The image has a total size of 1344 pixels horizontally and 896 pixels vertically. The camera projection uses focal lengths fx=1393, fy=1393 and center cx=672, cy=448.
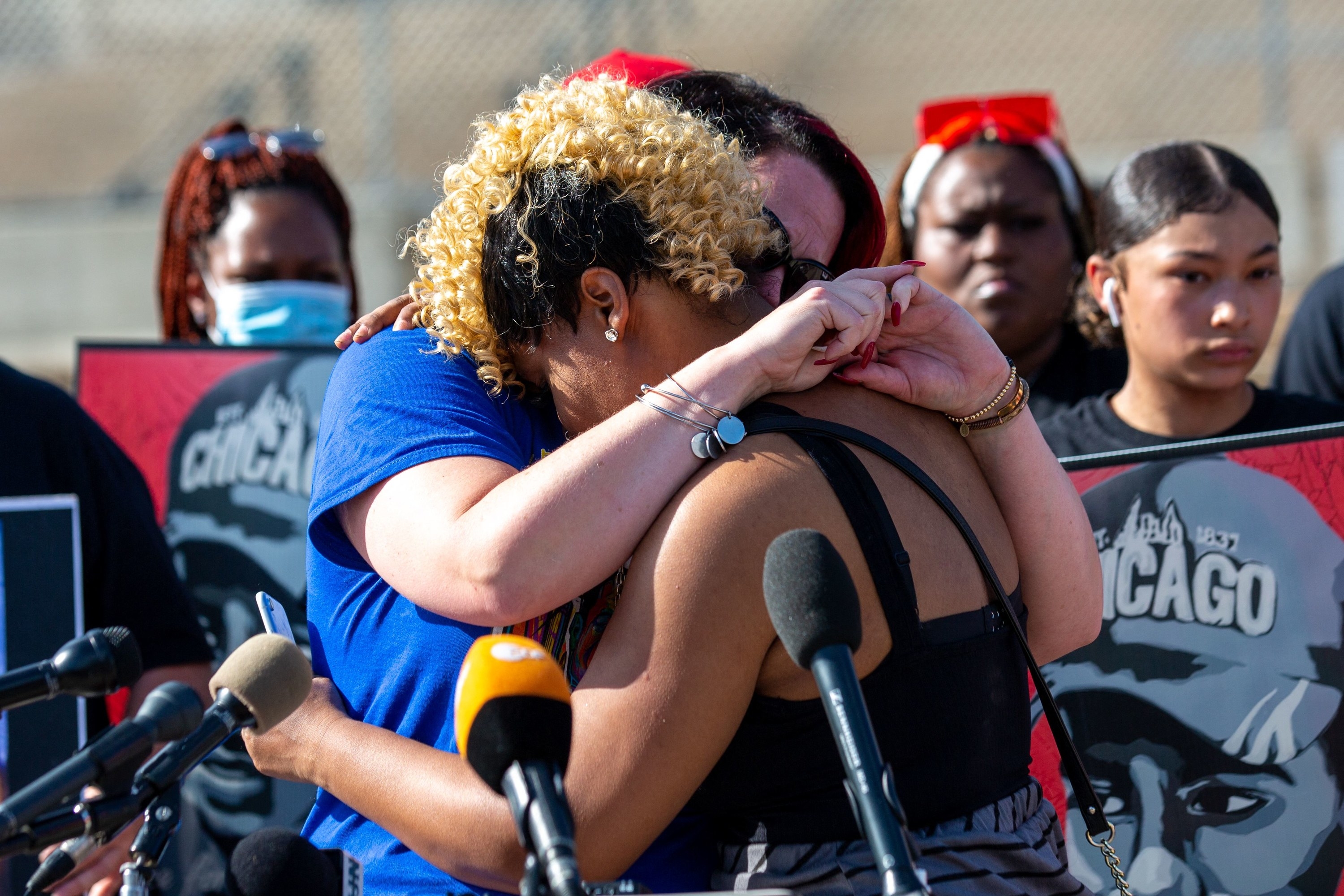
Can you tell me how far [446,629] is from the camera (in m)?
1.99

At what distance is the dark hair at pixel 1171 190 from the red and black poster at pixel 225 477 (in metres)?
2.23

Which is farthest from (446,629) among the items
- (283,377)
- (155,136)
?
(155,136)

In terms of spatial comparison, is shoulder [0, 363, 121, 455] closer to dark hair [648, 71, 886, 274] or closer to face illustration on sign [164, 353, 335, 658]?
face illustration on sign [164, 353, 335, 658]

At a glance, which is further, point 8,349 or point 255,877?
point 8,349

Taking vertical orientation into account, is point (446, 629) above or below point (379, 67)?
below

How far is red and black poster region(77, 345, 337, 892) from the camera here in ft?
12.5

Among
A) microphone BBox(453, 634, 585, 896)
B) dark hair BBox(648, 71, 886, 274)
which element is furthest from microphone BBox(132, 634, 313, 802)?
dark hair BBox(648, 71, 886, 274)

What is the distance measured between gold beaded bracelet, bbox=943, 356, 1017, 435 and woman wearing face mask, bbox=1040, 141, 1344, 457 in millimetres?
1536

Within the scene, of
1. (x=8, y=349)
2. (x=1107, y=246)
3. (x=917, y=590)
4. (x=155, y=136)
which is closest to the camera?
(x=917, y=590)

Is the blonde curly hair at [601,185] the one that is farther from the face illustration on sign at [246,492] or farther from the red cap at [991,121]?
the red cap at [991,121]

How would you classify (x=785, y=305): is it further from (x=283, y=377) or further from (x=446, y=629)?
(x=283, y=377)

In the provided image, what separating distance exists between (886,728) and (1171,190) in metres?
2.33

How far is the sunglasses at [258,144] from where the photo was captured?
4699 millimetres

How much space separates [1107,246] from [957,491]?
2.03 metres
